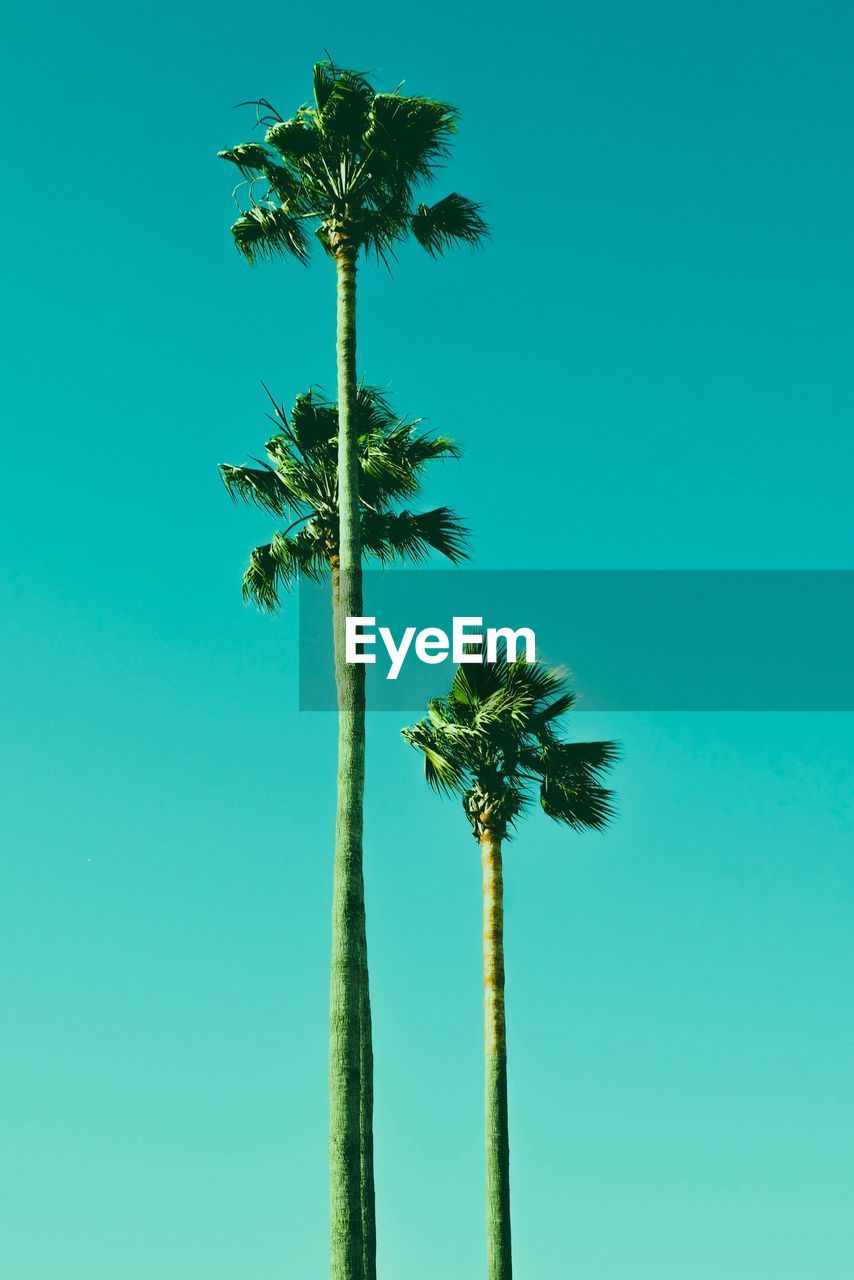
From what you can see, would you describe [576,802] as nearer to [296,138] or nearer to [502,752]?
[502,752]

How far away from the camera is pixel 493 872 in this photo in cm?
2244

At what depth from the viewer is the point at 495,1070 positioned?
822 inches

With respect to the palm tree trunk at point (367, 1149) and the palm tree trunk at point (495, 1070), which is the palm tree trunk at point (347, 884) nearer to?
the palm tree trunk at point (367, 1149)

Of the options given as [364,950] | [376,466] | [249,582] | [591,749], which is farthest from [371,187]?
[364,950]

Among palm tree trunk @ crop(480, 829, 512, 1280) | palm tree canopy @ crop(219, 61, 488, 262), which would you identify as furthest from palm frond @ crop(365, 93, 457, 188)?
palm tree trunk @ crop(480, 829, 512, 1280)

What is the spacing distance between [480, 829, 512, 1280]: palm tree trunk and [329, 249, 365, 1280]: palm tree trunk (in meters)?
2.17

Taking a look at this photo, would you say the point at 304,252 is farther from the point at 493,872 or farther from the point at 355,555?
the point at 493,872

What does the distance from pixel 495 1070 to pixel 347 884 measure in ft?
15.8

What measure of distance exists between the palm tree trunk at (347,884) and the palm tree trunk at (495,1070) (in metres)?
2.17

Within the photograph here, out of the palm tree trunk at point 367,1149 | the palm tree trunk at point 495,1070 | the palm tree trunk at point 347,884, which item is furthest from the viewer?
the palm tree trunk at point 495,1070

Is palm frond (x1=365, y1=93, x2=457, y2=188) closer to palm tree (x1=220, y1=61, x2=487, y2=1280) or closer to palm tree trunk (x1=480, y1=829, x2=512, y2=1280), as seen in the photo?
palm tree (x1=220, y1=61, x2=487, y2=1280)

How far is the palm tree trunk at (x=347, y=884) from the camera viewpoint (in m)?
16.0

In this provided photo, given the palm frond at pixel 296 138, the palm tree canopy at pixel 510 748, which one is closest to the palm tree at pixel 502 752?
the palm tree canopy at pixel 510 748

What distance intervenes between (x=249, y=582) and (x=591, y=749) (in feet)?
19.2
